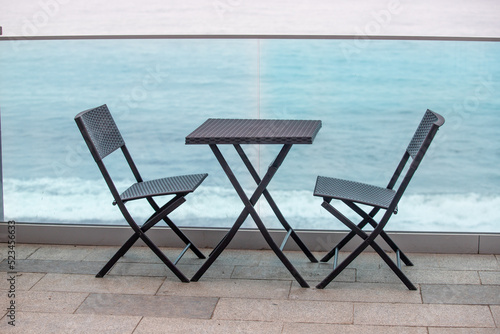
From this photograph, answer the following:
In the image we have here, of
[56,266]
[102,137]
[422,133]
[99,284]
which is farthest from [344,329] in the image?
[56,266]

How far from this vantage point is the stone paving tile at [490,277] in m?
3.71

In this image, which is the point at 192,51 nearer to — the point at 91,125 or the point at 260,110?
the point at 260,110

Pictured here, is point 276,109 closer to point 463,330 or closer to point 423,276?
point 423,276

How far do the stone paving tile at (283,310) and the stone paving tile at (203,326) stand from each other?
6 centimetres

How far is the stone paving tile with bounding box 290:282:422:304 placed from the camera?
3.50 meters

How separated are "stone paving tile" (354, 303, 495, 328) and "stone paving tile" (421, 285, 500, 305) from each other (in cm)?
7

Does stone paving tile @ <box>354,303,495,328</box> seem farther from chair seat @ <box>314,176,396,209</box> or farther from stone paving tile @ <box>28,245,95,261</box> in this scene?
stone paving tile @ <box>28,245,95,261</box>

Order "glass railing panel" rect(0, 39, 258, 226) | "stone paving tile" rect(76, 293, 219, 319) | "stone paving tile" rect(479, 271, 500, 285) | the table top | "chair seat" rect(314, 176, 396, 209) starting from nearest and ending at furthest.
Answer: "stone paving tile" rect(76, 293, 219, 319)
the table top
"chair seat" rect(314, 176, 396, 209)
"stone paving tile" rect(479, 271, 500, 285)
"glass railing panel" rect(0, 39, 258, 226)

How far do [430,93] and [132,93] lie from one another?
6.00 feet

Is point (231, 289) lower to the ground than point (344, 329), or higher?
lower

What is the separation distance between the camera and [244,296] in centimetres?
356

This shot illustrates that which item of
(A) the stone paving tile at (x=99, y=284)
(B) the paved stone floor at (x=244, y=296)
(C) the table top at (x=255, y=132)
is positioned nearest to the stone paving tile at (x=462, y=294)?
(B) the paved stone floor at (x=244, y=296)

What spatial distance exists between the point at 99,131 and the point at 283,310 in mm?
1410

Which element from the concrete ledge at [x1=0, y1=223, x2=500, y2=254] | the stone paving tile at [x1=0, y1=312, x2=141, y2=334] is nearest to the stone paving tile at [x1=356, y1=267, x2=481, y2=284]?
the concrete ledge at [x1=0, y1=223, x2=500, y2=254]
